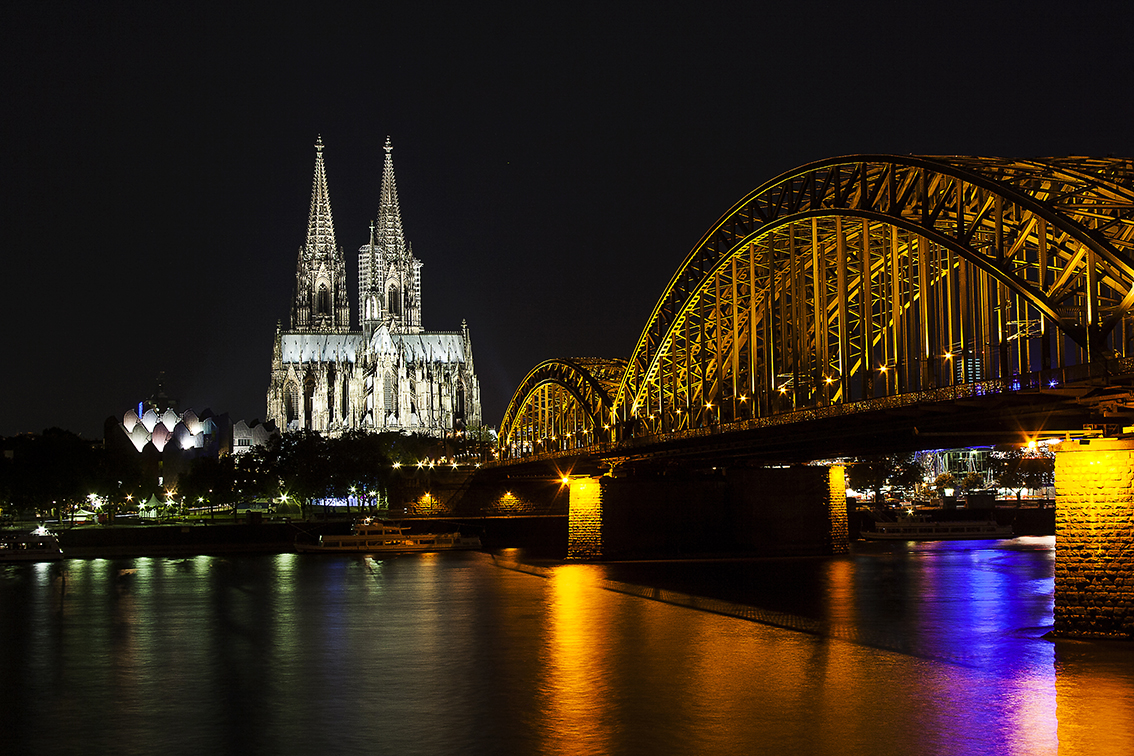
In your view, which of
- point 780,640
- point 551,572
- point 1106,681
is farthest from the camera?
point 551,572

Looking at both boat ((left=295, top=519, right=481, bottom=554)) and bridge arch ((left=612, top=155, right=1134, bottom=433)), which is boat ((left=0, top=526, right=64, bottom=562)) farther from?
bridge arch ((left=612, top=155, right=1134, bottom=433))

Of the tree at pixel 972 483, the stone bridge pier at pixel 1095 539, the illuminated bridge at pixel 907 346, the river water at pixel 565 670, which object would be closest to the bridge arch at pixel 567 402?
the illuminated bridge at pixel 907 346

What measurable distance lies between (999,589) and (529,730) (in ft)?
115

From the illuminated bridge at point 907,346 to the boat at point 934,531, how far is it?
25400 millimetres

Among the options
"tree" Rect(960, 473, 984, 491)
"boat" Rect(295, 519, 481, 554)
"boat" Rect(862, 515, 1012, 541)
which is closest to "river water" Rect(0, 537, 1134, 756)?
"boat" Rect(295, 519, 481, 554)

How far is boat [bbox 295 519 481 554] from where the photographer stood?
95.4m

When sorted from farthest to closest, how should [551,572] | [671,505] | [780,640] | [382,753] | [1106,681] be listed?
1. [671,505]
2. [551,572]
3. [780,640]
4. [1106,681]
5. [382,753]

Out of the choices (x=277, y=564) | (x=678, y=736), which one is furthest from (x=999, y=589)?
(x=277, y=564)

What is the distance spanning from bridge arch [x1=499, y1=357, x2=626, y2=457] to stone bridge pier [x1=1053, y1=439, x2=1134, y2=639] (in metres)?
50.4

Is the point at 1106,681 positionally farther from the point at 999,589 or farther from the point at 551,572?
the point at 551,572

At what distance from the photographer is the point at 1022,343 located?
40750 mm

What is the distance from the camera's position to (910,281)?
51.3 metres

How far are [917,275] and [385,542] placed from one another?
53828 millimetres

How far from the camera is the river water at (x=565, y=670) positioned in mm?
25656
